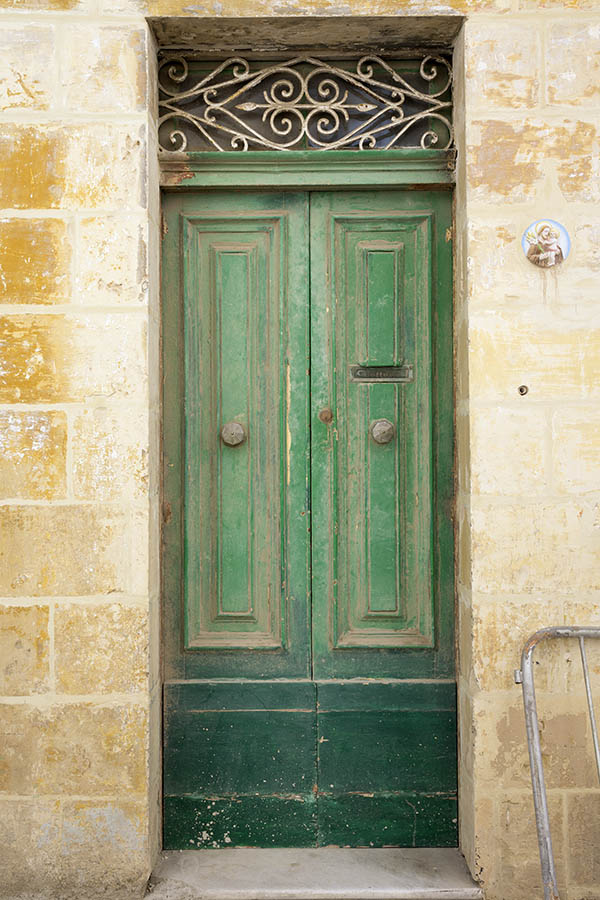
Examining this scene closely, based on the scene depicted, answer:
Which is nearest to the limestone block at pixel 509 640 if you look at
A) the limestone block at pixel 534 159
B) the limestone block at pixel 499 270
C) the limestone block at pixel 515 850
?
the limestone block at pixel 515 850

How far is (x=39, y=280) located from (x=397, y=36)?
1.67 metres

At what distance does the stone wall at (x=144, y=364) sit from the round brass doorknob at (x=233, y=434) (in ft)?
1.24

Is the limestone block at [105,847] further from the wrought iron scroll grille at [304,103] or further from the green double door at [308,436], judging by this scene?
the wrought iron scroll grille at [304,103]

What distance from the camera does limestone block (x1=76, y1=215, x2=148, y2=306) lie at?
3.03 meters

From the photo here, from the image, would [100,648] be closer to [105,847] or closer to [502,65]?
[105,847]

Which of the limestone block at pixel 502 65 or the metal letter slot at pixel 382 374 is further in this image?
the metal letter slot at pixel 382 374

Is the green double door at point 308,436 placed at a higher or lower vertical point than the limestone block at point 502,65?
lower

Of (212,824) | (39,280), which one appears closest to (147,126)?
(39,280)

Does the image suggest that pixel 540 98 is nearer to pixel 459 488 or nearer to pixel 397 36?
pixel 397 36

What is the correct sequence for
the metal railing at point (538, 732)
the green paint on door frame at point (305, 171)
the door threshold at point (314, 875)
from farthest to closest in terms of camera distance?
the green paint on door frame at point (305, 171)
the door threshold at point (314, 875)
the metal railing at point (538, 732)

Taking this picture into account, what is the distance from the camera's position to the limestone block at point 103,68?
3029 millimetres

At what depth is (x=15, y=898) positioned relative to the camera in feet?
9.76

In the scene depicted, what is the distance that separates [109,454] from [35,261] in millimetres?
768

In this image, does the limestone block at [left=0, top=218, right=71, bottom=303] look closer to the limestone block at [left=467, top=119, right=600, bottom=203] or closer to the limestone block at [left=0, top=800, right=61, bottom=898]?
the limestone block at [left=467, top=119, right=600, bottom=203]
